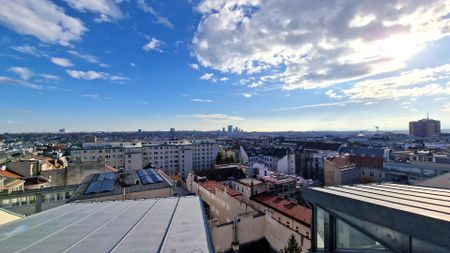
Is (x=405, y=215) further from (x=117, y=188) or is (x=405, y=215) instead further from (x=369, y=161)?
(x=369, y=161)

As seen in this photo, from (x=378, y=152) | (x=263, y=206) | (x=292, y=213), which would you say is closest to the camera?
(x=292, y=213)

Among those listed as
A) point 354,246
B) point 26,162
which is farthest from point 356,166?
point 26,162

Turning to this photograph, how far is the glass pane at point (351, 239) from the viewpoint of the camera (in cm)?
427

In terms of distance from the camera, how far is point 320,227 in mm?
5723

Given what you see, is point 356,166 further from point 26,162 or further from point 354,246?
point 26,162

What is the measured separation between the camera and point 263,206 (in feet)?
87.4

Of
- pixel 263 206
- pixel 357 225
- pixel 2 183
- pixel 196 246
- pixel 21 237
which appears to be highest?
pixel 357 225

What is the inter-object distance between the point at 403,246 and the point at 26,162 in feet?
129

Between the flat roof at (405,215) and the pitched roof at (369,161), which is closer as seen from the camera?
the flat roof at (405,215)

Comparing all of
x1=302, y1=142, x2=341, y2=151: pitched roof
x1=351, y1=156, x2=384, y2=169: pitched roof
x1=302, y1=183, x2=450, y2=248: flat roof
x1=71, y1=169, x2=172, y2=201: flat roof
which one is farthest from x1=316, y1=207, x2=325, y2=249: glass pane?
x1=302, y1=142, x2=341, y2=151: pitched roof

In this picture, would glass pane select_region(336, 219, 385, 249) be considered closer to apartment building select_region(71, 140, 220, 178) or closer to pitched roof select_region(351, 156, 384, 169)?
pitched roof select_region(351, 156, 384, 169)

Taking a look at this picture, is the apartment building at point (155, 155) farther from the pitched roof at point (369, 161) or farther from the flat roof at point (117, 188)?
the pitched roof at point (369, 161)

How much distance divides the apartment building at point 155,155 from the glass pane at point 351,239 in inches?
2266

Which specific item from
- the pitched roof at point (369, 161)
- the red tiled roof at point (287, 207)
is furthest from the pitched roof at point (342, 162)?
the red tiled roof at point (287, 207)
